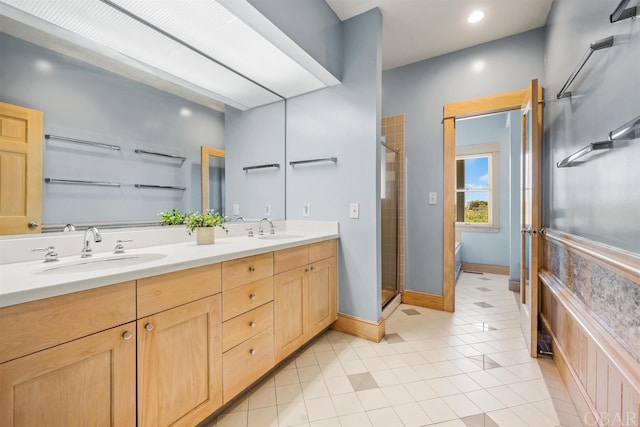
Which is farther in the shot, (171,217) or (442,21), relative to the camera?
(442,21)

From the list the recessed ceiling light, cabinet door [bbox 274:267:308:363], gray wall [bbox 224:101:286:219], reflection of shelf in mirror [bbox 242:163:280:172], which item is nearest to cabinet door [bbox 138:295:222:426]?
cabinet door [bbox 274:267:308:363]

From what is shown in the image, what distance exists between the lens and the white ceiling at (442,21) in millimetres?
2041

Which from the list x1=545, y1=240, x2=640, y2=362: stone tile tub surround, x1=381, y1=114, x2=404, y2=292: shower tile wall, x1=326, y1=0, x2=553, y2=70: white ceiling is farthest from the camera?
x1=381, y1=114, x2=404, y2=292: shower tile wall

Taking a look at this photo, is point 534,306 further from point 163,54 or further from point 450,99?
point 163,54

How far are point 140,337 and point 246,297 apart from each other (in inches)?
19.9

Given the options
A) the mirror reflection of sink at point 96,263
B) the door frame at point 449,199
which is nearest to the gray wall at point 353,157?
the door frame at point 449,199

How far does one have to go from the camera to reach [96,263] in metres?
1.16

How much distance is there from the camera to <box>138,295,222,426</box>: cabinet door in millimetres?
951

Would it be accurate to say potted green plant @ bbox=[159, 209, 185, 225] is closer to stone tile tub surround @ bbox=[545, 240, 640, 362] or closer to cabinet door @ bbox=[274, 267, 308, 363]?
cabinet door @ bbox=[274, 267, 308, 363]

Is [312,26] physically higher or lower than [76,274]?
higher

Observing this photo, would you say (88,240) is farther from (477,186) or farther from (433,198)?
(477,186)

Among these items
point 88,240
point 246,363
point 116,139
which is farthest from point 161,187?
point 246,363

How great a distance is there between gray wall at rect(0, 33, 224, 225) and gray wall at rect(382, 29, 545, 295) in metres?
2.17

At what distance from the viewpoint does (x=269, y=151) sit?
2.41 metres
